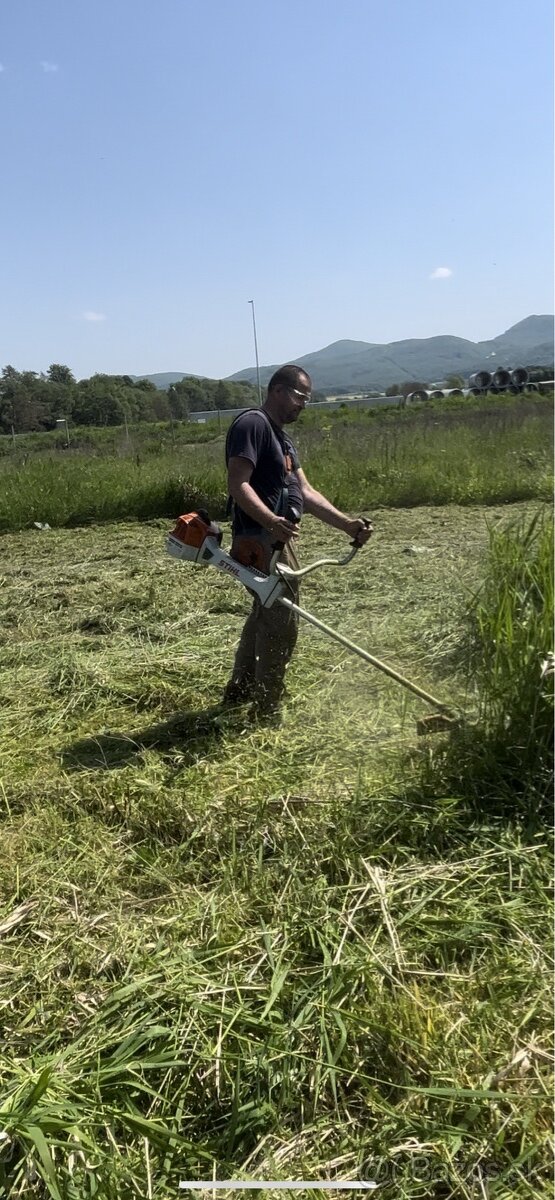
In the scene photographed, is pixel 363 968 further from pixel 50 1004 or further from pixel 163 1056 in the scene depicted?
pixel 50 1004

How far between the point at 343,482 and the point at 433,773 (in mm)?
7975

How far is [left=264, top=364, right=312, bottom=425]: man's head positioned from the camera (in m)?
3.30

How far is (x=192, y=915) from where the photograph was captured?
2.20 m

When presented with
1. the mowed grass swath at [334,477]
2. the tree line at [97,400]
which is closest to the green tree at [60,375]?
the tree line at [97,400]

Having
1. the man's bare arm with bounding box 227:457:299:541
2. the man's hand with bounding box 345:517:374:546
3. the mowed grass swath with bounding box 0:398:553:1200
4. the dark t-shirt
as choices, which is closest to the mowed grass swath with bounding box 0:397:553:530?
the mowed grass swath with bounding box 0:398:553:1200

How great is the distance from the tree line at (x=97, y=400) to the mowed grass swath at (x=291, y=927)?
1775cm

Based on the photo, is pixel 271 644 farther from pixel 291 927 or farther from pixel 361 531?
pixel 291 927

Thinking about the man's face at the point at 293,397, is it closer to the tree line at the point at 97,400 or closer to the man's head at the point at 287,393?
the man's head at the point at 287,393

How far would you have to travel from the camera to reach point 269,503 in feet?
11.1

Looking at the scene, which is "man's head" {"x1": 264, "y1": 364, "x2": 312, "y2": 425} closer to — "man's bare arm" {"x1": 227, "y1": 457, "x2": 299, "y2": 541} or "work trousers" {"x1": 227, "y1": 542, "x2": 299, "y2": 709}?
"man's bare arm" {"x1": 227, "y1": 457, "x2": 299, "y2": 541}

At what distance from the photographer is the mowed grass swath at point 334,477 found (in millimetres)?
A: 9727

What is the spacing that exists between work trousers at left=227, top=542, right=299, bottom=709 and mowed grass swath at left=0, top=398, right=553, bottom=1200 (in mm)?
173

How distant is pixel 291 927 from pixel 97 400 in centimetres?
2868

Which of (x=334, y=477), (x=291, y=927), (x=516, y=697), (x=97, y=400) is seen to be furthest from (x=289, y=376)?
(x=97, y=400)
